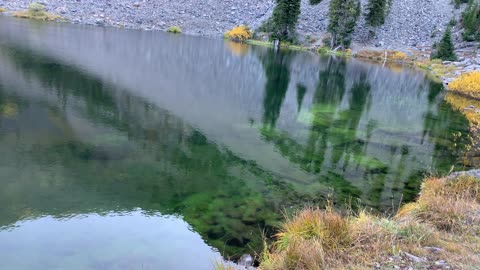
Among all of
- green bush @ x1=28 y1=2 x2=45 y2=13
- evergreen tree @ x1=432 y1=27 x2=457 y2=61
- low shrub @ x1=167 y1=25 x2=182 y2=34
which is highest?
evergreen tree @ x1=432 y1=27 x2=457 y2=61

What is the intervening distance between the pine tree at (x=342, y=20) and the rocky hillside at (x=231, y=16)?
415cm

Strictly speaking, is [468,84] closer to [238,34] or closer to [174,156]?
[174,156]

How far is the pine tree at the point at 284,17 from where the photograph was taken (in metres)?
80.2

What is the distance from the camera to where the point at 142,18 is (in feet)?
280

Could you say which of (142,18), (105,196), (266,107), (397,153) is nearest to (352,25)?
(142,18)

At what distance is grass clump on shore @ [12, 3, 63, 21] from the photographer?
7106 cm

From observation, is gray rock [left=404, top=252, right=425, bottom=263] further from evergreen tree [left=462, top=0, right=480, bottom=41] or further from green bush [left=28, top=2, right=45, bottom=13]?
green bush [left=28, top=2, right=45, bottom=13]

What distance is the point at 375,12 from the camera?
8188cm

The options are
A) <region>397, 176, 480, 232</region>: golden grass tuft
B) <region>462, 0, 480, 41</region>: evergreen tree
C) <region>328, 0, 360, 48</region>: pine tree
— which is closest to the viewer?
<region>397, 176, 480, 232</region>: golden grass tuft

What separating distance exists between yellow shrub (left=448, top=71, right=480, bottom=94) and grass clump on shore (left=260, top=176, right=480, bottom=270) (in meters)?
38.4

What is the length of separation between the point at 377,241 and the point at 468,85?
42841 millimetres

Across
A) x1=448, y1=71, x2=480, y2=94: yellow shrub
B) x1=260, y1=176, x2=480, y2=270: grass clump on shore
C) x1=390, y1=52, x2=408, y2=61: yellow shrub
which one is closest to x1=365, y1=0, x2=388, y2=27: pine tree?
x1=390, y1=52, x2=408, y2=61: yellow shrub

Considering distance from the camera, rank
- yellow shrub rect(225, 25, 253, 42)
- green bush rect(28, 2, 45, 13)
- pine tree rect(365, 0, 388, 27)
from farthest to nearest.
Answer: yellow shrub rect(225, 25, 253, 42), pine tree rect(365, 0, 388, 27), green bush rect(28, 2, 45, 13)

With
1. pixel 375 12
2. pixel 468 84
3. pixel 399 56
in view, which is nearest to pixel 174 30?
pixel 375 12
